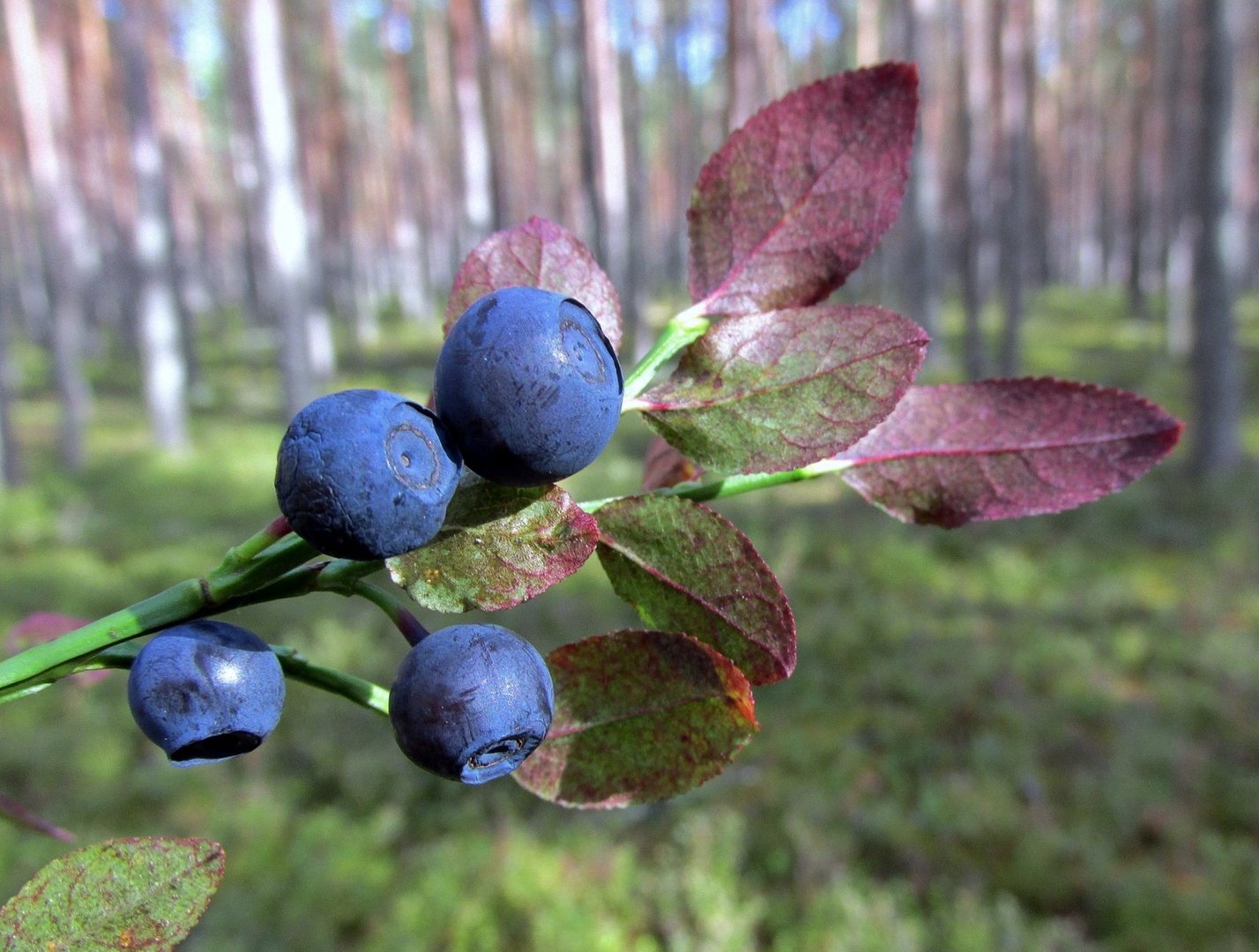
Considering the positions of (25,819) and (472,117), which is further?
(472,117)

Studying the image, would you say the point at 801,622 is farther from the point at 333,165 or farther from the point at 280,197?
the point at 333,165

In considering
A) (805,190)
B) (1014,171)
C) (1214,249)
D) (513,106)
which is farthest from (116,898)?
(513,106)

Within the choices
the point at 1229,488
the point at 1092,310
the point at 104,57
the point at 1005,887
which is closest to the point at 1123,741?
the point at 1005,887

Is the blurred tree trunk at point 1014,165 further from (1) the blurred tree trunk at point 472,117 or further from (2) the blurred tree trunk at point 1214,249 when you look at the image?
(1) the blurred tree trunk at point 472,117

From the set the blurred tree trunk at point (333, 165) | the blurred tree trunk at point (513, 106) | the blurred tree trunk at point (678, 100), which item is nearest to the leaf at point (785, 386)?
the blurred tree trunk at point (513, 106)

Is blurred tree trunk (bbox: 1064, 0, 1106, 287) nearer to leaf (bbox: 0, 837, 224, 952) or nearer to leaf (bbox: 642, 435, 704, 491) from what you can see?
leaf (bbox: 642, 435, 704, 491)
